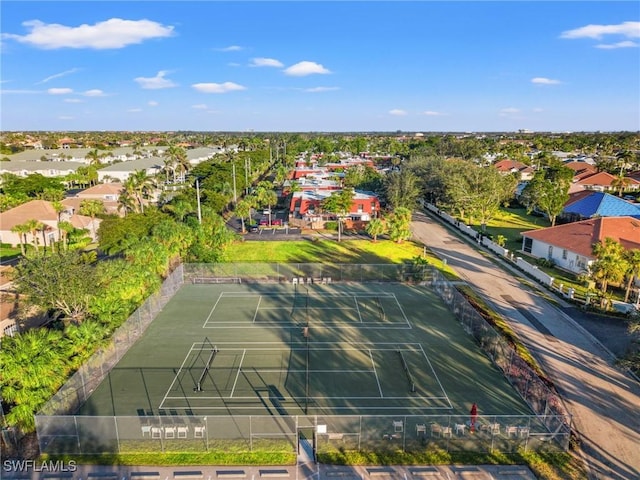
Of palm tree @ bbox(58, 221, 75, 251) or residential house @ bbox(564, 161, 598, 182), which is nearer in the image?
palm tree @ bbox(58, 221, 75, 251)

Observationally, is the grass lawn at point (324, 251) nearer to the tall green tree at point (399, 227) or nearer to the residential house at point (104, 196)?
the tall green tree at point (399, 227)

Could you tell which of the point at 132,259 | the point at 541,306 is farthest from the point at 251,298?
the point at 541,306

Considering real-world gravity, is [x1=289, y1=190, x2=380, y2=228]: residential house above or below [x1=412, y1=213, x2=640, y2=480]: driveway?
above

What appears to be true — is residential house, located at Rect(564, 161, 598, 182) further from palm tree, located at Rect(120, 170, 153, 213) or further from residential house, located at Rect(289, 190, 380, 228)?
palm tree, located at Rect(120, 170, 153, 213)

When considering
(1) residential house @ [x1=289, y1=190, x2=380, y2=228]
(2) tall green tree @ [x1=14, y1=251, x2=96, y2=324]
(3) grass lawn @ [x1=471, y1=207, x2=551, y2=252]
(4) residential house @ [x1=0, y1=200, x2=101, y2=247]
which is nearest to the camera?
(2) tall green tree @ [x1=14, y1=251, x2=96, y2=324]

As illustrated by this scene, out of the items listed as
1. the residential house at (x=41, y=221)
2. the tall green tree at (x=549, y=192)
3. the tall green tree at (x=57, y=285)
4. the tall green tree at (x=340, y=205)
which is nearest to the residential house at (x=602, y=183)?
the tall green tree at (x=549, y=192)

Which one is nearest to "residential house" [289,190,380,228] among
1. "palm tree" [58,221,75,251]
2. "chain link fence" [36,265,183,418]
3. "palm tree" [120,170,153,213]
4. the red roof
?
"palm tree" [120,170,153,213]

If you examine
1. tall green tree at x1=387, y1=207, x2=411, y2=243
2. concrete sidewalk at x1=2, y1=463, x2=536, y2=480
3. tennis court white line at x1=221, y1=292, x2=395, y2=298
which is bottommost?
concrete sidewalk at x1=2, y1=463, x2=536, y2=480

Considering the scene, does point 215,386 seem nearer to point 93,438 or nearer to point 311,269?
point 93,438
